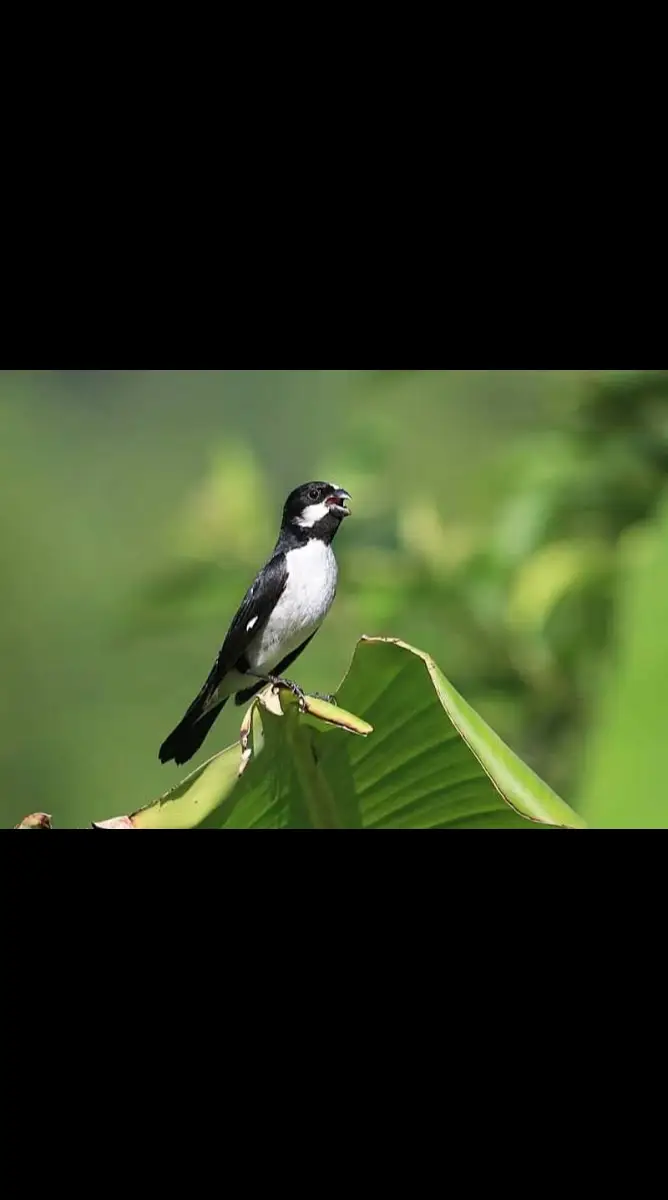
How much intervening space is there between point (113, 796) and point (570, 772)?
5.34ft

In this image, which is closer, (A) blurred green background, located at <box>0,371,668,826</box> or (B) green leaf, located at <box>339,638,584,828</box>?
(B) green leaf, located at <box>339,638,584,828</box>

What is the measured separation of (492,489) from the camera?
2.85 metres

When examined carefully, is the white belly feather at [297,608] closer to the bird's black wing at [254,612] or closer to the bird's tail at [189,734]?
the bird's black wing at [254,612]

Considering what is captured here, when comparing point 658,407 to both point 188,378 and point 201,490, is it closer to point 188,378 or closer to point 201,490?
point 201,490

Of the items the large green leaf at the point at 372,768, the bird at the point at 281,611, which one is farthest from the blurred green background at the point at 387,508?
the large green leaf at the point at 372,768

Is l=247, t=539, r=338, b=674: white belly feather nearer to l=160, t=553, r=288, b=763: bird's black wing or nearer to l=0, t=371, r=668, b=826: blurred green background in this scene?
l=160, t=553, r=288, b=763: bird's black wing

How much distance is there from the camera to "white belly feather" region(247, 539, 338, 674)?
214cm

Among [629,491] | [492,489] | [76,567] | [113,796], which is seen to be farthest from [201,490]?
[76,567]

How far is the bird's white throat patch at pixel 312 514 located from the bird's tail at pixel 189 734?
0.38 metres

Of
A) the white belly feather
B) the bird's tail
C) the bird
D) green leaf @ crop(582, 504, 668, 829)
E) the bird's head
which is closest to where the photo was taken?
green leaf @ crop(582, 504, 668, 829)

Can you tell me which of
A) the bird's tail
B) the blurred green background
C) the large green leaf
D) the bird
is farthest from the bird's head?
the large green leaf

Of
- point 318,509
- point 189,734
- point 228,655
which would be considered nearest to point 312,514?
point 318,509

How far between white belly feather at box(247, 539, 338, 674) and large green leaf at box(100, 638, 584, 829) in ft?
2.73

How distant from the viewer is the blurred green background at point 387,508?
2.51 metres
